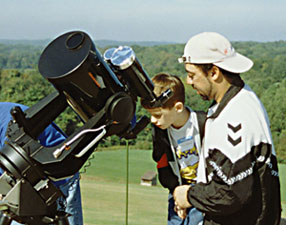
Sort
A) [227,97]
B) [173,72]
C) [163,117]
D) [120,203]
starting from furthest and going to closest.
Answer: [173,72]
[120,203]
[163,117]
[227,97]

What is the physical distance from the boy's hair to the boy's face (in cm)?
3

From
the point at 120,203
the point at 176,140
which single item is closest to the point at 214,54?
the point at 176,140

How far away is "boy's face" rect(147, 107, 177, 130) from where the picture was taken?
2.29 metres

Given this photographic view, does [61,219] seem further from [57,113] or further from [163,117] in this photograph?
[163,117]

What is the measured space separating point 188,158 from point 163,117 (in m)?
0.24

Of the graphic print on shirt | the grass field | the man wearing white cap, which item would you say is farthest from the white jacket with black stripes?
the grass field

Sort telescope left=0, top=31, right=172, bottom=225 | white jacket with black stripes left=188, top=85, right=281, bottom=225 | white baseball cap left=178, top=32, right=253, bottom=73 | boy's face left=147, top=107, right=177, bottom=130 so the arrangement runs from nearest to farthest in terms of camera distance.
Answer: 1. telescope left=0, top=31, right=172, bottom=225
2. white jacket with black stripes left=188, top=85, right=281, bottom=225
3. white baseball cap left=178, top=32, right=253, bottom=73
4. boy's face left=147, top=107, right=177, bottom=130

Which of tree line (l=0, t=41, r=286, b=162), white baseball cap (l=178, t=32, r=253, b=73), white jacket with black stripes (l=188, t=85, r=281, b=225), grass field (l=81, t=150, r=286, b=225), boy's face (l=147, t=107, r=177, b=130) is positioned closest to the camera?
white jacket with black stripes (l=188, t=85, r=281, b=225)

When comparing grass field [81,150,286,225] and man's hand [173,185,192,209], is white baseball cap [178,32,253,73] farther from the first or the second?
grass field [81,150,286,225]

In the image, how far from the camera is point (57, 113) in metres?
1.66

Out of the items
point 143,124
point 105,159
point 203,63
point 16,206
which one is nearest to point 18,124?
point 16,206

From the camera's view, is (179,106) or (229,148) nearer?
(229,148)

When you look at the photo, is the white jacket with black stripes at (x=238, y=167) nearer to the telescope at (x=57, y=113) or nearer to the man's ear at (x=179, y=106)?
the telescope at (x=57, y=113)

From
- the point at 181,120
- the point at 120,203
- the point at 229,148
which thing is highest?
the point at 229,148
